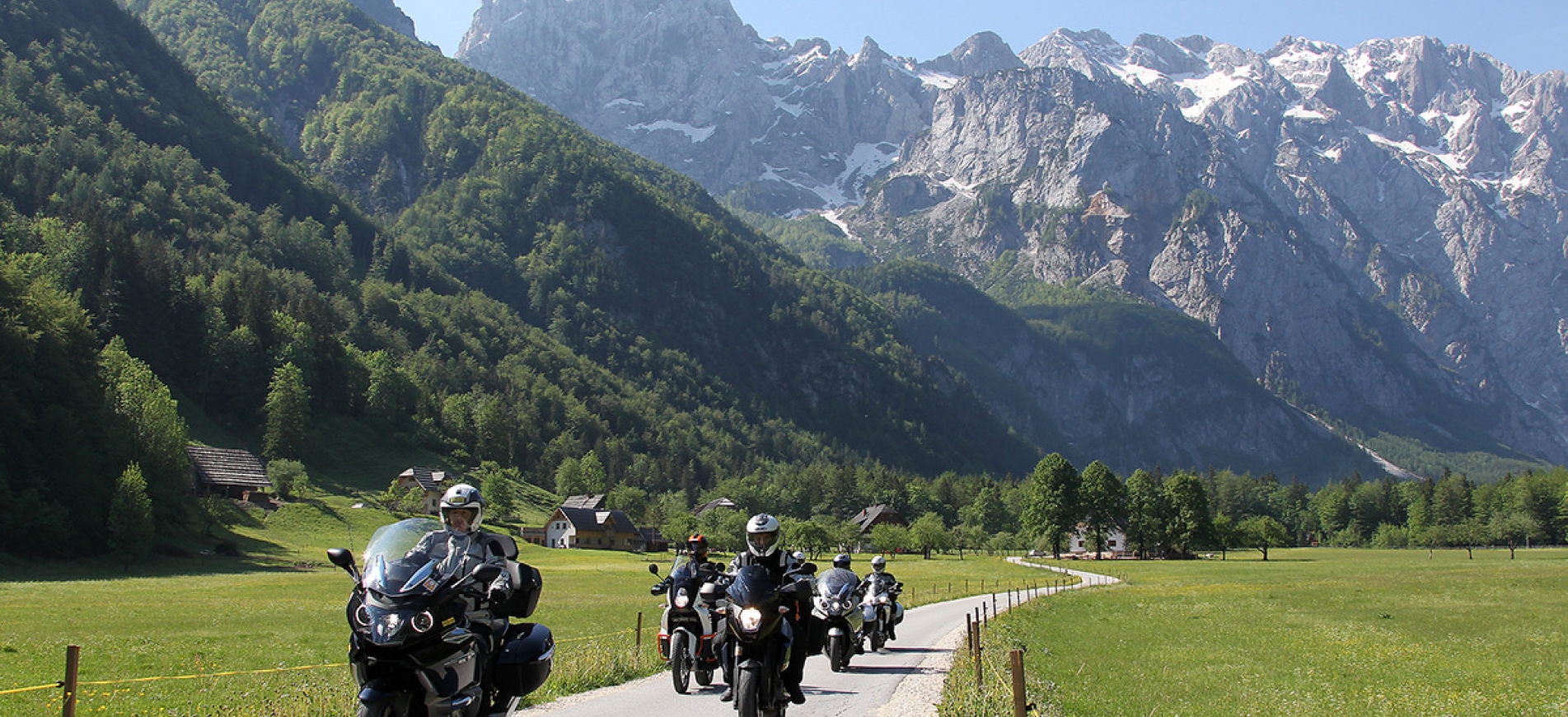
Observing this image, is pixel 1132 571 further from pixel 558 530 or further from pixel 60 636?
pixel 60 636

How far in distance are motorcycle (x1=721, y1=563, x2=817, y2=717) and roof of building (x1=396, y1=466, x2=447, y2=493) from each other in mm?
105614

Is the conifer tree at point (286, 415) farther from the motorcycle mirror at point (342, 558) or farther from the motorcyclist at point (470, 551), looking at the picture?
the motorcycle mirror at point (342, 558)

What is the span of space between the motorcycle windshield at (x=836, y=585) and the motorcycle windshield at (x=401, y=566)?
13303 mm

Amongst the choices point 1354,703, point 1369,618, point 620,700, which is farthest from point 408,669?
point 1369,618

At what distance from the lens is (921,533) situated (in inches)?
5743

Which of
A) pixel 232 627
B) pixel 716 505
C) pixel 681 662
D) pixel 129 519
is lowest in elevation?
pixel 232 627

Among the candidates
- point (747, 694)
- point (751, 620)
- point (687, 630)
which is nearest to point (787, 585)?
point (751, 620)

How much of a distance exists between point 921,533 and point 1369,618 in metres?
104

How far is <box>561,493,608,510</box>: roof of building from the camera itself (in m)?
142

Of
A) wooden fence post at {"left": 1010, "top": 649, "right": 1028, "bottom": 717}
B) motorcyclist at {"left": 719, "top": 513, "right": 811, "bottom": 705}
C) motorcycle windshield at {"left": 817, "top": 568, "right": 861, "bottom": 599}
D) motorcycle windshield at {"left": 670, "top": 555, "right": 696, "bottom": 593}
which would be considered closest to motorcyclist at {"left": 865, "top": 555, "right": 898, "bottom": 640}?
motorcycle windshield at {"left": 817, "top": 568, "right": 861, "bottom": 599}

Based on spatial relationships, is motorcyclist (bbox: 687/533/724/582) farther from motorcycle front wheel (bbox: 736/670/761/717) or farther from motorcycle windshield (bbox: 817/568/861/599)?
motorcycle front wheel (bbox: 736/670/761/717)

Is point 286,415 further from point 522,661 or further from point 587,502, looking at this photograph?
point 522,661

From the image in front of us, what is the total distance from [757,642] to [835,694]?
7464 mm

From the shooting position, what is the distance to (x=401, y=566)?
930 centimetres
